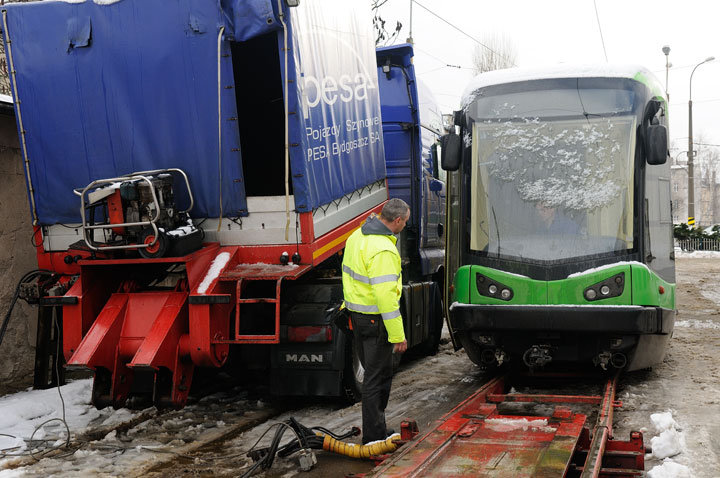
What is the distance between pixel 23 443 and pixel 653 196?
6.23m

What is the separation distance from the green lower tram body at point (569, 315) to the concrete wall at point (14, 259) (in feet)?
15.5

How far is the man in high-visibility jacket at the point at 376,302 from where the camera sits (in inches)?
223

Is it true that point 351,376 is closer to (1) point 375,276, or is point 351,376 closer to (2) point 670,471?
(1) point 375,276

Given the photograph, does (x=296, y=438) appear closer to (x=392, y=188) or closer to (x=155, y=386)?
(x=155, y=386)

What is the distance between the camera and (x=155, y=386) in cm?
655


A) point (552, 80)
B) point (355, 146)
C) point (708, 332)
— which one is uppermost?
point (552, 80)

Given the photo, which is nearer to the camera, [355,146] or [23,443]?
[23,443]

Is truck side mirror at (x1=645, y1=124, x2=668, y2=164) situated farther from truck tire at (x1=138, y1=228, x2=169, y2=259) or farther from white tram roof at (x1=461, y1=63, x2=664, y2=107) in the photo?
truck tire at (x1=138, y1=228, x2=169, y2=259)

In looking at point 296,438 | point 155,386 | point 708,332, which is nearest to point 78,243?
point 155,386

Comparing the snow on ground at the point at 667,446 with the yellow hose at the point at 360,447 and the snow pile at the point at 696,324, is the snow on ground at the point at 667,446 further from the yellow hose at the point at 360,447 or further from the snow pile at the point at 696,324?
the snow pile at the point at 696,324

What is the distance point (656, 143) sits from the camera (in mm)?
7289

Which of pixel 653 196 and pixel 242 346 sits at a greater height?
pixel 653 196

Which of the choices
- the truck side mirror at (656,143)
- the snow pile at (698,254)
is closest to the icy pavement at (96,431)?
the truck side mirror at (656,143)

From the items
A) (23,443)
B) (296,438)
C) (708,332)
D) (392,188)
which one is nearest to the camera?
(296,438)
